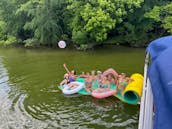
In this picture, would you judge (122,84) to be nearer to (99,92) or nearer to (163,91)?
(99,92)

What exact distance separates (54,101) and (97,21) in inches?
478

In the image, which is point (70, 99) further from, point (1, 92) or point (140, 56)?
point (140, 56)

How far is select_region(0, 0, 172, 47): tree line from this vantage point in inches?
A: 864

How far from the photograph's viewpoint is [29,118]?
360 inches

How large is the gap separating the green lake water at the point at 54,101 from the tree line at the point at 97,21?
4.44 metres

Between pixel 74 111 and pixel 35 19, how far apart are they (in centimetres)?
1612

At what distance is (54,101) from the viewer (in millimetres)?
10625

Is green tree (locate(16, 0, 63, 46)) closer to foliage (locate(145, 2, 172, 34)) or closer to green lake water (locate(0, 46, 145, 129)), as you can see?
green lake water (locate(0, 46, 145, 129))

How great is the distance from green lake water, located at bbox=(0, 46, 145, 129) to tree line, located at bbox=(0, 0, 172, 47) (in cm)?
444

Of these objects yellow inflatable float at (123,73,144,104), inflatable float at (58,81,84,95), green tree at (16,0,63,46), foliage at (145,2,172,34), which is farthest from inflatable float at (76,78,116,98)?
green tree at (16,0,63,46)

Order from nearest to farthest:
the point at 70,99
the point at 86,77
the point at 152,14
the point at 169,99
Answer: the point at 169,99 < the point at 70,99 < the point at 86,77 < the point at 152,14

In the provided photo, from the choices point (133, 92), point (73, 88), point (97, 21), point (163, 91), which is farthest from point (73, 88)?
point (97, 21)

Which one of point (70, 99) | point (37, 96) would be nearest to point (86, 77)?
point (70, 99)

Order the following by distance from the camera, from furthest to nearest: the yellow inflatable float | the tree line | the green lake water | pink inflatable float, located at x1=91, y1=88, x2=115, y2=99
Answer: the tree line
pink inflatable float, located at x1=91, y1=88, x2=115, y2=99
the yellow inflatable float
the green lake water
